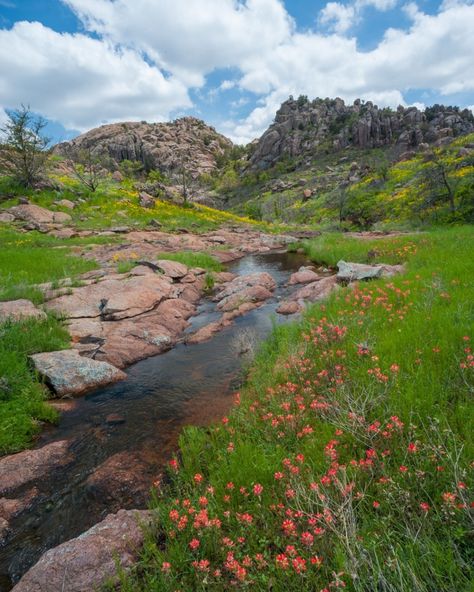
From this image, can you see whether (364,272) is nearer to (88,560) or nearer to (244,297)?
(244,297)

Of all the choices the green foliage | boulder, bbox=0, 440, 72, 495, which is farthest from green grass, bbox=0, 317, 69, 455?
the green foliage

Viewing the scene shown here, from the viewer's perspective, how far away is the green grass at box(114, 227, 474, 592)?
2.23 m

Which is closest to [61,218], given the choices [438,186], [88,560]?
[88,560]

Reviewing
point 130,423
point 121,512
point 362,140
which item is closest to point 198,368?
point 130,423

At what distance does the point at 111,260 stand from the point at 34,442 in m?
13.9

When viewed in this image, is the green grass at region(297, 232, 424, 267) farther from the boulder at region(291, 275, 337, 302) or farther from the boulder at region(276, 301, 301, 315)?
the boulder at region(276, 301, 301, 315)

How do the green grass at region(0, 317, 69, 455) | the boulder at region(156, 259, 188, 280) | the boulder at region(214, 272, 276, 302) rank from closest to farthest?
the green grass at region(0, 317, 69, 455) → the boulder at region(214, 272, 276, 302) → the boulder at region(156, 259, 188, 280)

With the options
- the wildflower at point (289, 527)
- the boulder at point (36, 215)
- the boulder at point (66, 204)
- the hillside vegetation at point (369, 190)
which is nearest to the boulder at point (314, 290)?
the wildflower at point (289, 527)

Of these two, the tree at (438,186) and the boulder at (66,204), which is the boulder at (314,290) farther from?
the boulder at (66,204)

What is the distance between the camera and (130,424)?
6000mm

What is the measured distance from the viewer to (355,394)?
4285 mm

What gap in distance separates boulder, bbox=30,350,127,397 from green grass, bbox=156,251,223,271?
11.3 metres

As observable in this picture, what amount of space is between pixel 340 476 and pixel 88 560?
2572 millimetres

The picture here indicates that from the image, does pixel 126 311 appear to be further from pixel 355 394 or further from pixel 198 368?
→ pixel 355 394
